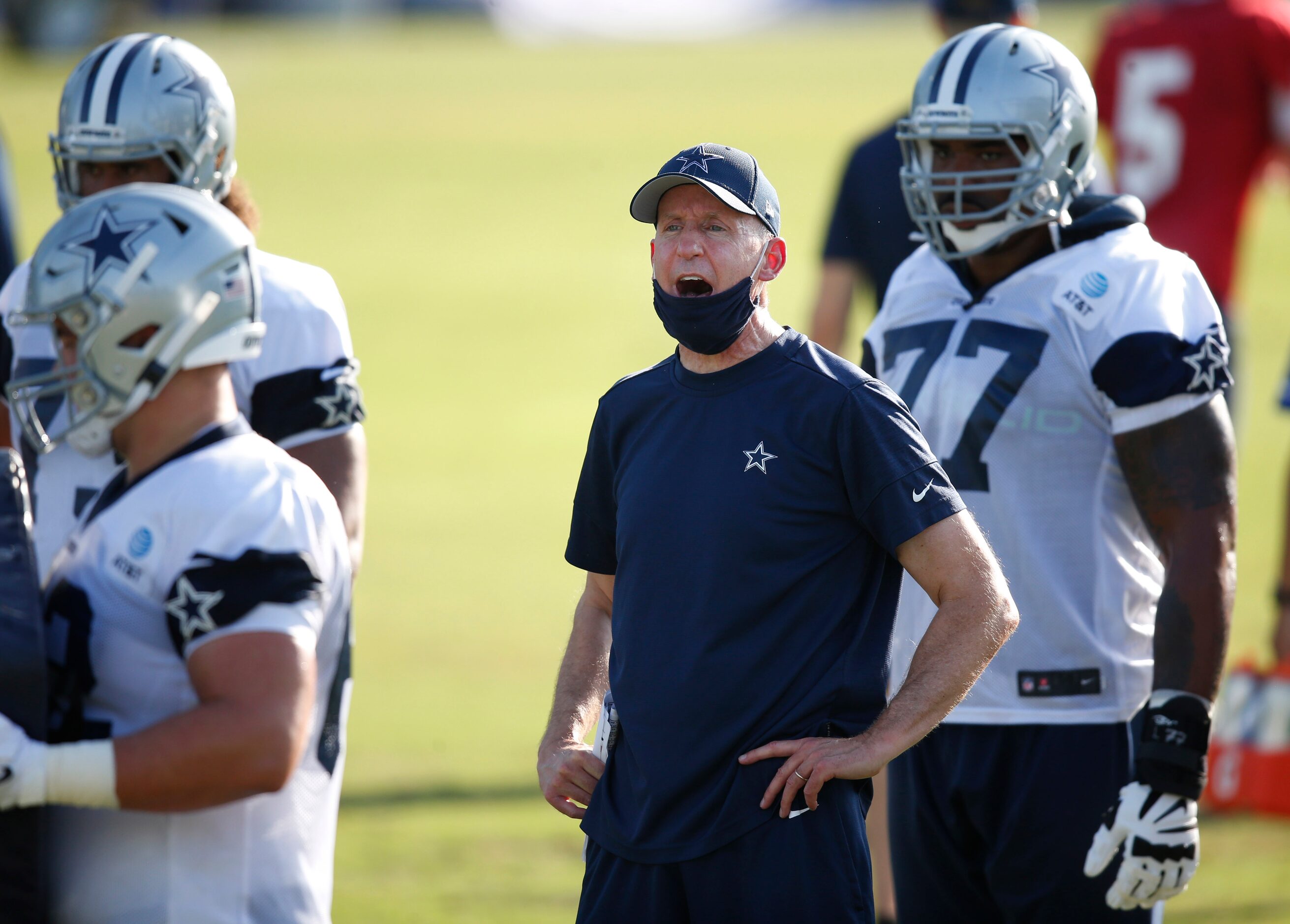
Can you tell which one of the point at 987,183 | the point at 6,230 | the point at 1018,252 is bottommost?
the point at 1018,252

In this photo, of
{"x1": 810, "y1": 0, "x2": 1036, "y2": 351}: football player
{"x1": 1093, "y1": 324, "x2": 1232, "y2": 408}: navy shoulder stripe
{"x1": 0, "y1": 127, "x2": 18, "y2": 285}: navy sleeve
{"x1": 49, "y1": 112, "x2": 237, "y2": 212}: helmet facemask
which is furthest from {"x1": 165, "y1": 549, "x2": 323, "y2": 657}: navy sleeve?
{"x1": 0, "y1": 127, "x2": 18, "y2": 285}: navy sleeve

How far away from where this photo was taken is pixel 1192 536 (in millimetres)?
3469

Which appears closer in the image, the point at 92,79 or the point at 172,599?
the point at 172,599

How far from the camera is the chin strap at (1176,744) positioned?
3.34 metres

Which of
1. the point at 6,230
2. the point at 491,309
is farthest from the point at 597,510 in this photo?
the point at 491,309

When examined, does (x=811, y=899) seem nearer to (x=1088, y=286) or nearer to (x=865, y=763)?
(x=865, y=763)

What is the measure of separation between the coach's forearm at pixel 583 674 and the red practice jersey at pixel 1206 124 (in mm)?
4016

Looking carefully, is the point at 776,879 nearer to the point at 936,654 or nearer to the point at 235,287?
the point at 936,654

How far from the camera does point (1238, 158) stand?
22.0ft

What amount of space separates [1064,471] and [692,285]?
1085mm

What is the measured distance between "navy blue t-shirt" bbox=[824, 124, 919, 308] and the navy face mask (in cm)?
252

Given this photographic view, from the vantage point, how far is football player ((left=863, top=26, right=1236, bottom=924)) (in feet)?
11.3

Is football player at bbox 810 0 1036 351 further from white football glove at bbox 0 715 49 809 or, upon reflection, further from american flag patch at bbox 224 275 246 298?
white football glove at bbox 0 715 49 809

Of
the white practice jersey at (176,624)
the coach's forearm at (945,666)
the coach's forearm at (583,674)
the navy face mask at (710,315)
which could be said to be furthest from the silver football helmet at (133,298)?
the coach's forearm at (945,666)
